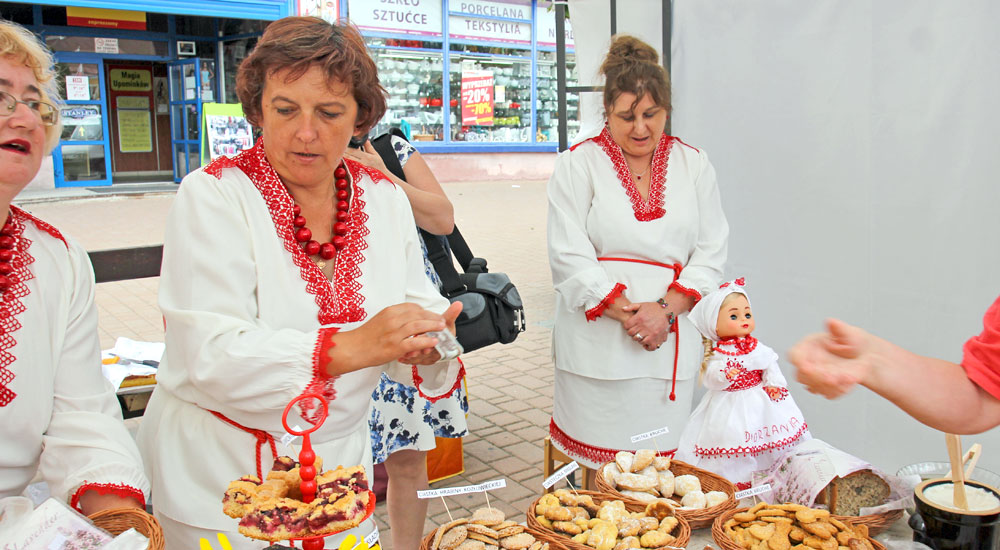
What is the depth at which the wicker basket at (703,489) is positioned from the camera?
1956mm

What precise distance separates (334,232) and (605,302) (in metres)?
1.28

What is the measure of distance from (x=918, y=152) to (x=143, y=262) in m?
3.20

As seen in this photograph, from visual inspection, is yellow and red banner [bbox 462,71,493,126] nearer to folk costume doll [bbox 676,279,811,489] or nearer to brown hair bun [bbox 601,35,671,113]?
brown hair bun [bbox 601,35,671,113]

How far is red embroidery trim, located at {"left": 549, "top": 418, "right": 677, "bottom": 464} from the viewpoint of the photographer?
3029mm

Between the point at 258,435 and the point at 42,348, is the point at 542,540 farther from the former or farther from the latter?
the point at 42,348

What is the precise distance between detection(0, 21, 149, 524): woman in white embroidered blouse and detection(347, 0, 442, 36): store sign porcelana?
13.7m

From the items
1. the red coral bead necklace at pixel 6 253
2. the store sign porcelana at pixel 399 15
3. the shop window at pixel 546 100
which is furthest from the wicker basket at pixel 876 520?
the shop window at pixel 546 100

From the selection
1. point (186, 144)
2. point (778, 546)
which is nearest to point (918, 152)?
point (778, 546)

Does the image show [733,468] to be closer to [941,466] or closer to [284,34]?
[941,466]

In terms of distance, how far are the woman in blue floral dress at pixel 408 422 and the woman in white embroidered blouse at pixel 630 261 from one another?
490mm

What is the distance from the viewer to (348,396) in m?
1.79

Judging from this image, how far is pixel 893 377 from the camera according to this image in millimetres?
1404

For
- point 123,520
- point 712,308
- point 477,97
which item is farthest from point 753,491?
point 477,97

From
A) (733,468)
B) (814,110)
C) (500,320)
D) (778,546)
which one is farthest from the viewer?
A: (814,110)
